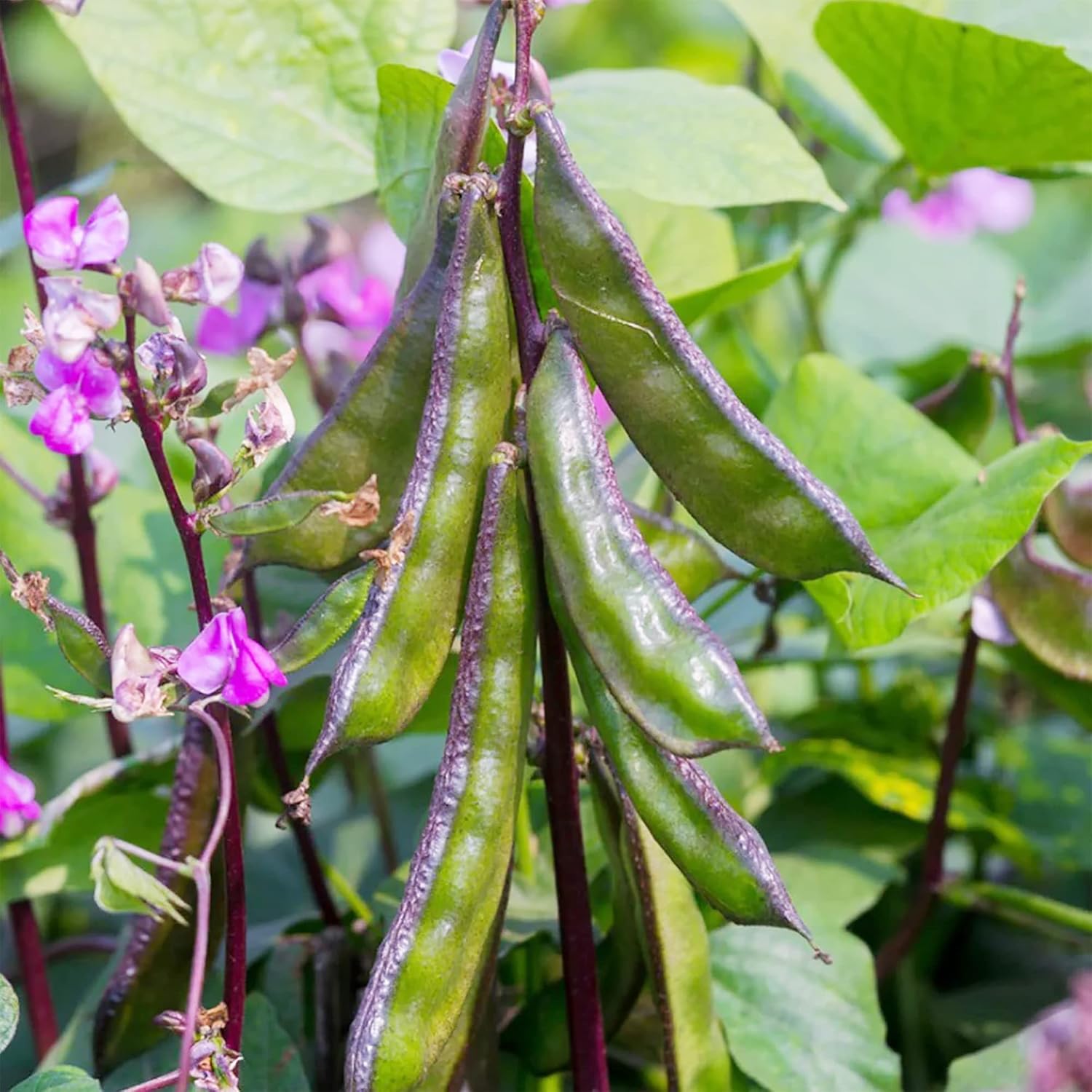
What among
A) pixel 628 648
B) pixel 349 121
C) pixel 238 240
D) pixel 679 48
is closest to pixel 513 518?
pixel 628 648

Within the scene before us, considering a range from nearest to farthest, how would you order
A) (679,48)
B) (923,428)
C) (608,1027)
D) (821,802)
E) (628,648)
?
(628,648)
(608,1027)
(923,428)
(821,802)
(679,48)

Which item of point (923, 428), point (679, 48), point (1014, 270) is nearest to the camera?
point (923, 428)

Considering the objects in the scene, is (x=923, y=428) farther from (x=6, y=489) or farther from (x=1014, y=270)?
(x=1014, y=270)

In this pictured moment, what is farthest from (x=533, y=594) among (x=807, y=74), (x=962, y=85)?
(x=807, y=74)

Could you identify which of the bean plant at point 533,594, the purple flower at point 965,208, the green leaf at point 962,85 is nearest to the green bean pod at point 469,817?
the bean plant at point 533,594

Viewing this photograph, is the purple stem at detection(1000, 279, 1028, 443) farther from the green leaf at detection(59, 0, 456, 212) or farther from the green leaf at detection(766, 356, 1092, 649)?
the green leaf at detection(59, 0, 456, 212)

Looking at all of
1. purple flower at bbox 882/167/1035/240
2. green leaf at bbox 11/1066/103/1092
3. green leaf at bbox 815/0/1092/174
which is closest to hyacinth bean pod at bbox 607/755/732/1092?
green leaf at bbox 11/1066/103/1092

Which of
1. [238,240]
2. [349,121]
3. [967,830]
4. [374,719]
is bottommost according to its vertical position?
[967,830]

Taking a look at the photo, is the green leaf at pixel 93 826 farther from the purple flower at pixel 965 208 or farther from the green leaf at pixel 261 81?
the purple flower at pixel 965 208
